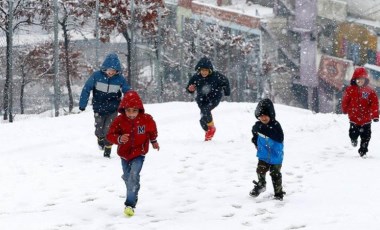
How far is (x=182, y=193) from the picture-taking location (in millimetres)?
7652

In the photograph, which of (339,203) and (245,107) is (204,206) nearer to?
(339,203)

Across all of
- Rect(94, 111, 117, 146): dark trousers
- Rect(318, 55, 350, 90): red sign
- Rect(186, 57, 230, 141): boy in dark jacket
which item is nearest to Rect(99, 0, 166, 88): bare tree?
Rect(318, 55, 350, 90): red sign

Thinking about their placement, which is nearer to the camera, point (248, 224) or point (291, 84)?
point (248, 224)

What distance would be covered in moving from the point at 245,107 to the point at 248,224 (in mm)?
12752

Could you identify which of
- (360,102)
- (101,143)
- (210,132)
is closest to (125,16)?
(210,132)

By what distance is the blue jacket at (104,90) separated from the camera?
9.62m

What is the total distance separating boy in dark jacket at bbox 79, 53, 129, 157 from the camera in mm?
9495

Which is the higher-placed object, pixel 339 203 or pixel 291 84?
pixel 339 203

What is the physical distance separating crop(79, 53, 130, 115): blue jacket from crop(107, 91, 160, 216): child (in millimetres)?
2949

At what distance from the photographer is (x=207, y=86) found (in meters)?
11.4

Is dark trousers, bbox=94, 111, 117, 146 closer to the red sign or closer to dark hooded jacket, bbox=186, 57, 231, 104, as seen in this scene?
dark hooded jacket, bbox=186, 57, 231, 104

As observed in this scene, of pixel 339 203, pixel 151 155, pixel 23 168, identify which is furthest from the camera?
pixel 151 155

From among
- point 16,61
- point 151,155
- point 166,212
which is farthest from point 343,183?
point 16,61

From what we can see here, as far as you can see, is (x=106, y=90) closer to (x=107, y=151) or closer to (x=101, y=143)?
(x=107, y=151)
